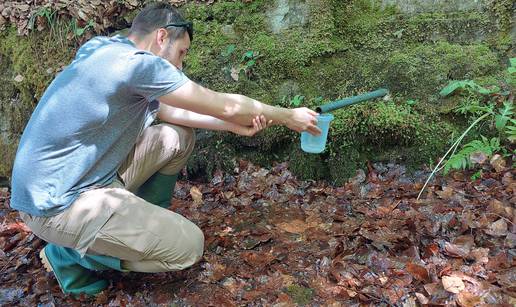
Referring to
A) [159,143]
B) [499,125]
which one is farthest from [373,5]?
[159,143]

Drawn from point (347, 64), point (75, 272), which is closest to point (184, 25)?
point (75, 272)

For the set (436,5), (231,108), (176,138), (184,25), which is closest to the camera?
(231,108)

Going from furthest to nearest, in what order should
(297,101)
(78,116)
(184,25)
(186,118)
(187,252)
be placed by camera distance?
1. (297,101)
2. (186,118)
3. (184,25)
4. (187,252)
5. (78,116)

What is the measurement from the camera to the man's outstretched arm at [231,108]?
2688mm

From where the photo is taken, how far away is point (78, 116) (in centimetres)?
259

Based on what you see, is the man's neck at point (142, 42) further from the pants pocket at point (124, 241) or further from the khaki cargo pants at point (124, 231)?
the pants pocket at point (124, 241)

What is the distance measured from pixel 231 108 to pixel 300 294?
3.84 ft

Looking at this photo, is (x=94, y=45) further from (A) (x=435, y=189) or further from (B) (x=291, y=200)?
(A) (x=435, y=189)

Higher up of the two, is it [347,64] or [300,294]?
[347,64]

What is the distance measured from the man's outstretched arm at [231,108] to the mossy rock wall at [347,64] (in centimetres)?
94

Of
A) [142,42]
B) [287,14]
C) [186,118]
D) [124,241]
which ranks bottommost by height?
[124,241]

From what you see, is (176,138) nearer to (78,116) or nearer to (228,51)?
(78,116)

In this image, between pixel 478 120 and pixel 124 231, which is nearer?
pixel 124 231

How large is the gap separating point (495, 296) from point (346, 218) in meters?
1.19
